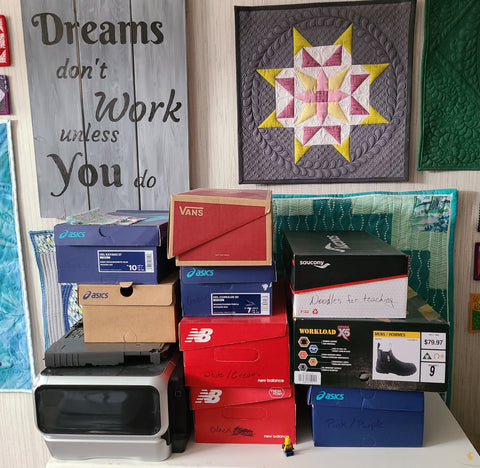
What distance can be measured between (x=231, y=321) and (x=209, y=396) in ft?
0.71

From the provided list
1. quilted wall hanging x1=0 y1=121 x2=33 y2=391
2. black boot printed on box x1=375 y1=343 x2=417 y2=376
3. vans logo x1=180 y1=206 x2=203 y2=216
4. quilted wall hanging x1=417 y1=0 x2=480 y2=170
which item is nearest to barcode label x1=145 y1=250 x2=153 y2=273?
vans logo x1=180 y1=206 x2=203 y2=216

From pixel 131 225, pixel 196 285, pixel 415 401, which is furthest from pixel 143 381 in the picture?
pixel 415 401

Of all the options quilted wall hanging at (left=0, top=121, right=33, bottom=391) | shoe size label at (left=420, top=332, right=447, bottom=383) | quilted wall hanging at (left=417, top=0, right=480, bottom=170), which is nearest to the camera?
shoe size label at (left=420, top=332, right=447, bottom=383)

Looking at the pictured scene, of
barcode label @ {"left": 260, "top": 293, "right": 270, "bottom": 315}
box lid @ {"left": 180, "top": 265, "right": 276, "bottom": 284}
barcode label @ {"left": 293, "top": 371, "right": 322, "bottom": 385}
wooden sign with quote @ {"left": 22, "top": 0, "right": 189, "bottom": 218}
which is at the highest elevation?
wooden sign with quote @ {"left": 22, "top": 0, "right": 189, "bottom": 218}

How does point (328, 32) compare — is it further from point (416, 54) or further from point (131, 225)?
point (131, 225)

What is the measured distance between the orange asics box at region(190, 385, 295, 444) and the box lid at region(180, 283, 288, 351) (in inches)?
5.3

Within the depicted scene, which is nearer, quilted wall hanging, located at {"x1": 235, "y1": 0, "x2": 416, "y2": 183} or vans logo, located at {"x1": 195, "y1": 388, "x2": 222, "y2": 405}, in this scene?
vans logo, located at {"x1": 195, "y1": 388, "x2": 222, "y2": 405}

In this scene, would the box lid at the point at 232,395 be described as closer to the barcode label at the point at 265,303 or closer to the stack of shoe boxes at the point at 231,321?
the stack of shoe boxes at the point at 231,321

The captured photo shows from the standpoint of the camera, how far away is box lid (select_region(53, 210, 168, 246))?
1064 millimetres

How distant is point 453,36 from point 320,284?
0.93 metres

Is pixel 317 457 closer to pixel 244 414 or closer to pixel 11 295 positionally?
pixel 244 414

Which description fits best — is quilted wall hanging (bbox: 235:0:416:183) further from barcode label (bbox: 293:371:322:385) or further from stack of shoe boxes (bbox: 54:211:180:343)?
barcode label (bbox: 293:371:322:385)

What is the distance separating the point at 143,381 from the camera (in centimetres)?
99

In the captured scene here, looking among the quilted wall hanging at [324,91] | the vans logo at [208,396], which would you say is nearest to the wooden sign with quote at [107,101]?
the quilted wall hanging at [324,91]
